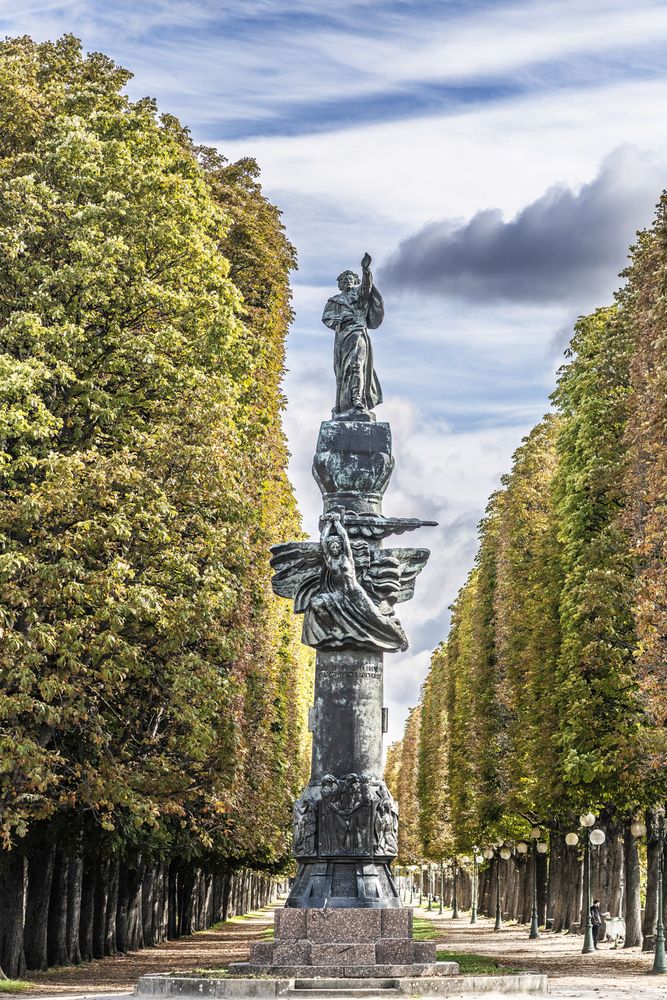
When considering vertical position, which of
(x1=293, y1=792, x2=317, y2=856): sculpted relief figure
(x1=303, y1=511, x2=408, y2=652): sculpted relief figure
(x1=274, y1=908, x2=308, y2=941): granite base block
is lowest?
(x1=274, y1=908, x2=308, y2=941): granite base block

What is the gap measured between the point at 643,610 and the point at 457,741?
4733 centimetres

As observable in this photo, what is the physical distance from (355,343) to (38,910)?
14.8 m

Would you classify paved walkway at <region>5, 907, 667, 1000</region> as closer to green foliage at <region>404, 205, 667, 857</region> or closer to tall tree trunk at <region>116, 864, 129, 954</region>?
tall tree trunk at <region>116, 864, 129, 954</region>

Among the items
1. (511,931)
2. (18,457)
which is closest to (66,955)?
(18,457)

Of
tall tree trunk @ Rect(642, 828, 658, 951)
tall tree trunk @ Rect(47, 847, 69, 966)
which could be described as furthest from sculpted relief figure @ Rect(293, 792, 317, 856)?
tall tree trunk @ Rect(642, 828, 658, 951)

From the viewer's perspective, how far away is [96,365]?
30.5 m

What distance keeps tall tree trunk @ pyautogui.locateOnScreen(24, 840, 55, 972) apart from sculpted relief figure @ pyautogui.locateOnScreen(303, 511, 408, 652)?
11.2 meters

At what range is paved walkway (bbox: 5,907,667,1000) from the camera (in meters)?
25.5

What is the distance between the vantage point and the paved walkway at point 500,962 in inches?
1003

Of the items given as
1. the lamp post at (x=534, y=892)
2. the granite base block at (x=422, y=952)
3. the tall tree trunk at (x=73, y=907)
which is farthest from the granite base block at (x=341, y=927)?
the lamp post at (x=534, y=892)

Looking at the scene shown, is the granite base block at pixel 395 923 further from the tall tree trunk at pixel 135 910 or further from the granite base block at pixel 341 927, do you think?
the tall tree trunk at pixel 135 910

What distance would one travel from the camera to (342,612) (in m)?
23.9

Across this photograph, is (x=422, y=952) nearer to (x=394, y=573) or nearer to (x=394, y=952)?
(x=394, y=952)

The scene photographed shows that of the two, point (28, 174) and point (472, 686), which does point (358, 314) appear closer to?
point (28, 174)
